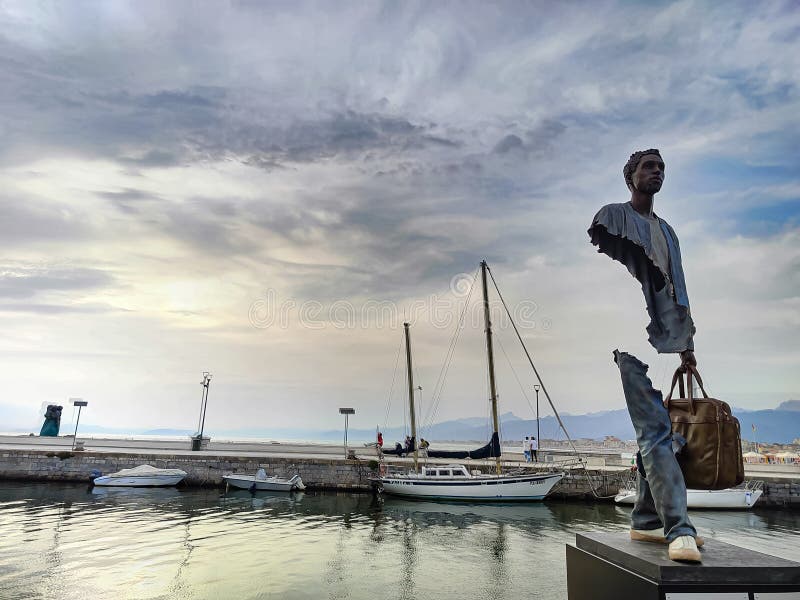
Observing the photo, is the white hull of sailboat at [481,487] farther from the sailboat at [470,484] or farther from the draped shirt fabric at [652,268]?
the draped shirt fabric at [652,268]

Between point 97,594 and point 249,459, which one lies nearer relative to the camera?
point 97,594

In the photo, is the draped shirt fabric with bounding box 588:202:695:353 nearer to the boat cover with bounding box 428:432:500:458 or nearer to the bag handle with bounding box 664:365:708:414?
the bag handle with bounding box 664:365:708:414

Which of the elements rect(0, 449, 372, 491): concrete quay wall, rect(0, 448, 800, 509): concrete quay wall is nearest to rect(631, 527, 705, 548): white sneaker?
rect(0, 448, 800, 509): concrete quay wall

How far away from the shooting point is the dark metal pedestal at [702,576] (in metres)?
3.04

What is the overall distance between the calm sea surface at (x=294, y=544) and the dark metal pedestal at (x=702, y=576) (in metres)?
7.71

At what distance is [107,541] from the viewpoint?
584 inches

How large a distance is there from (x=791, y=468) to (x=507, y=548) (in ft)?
94.5

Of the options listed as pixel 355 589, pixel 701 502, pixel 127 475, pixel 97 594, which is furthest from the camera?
pixel 127 475

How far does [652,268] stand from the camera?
4.38 m

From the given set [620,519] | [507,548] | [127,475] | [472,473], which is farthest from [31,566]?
[472,473]

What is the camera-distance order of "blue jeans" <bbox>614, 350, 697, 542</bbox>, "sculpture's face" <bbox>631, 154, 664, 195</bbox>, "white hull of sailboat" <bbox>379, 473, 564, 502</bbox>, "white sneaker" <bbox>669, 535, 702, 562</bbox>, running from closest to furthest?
1. "white sneaker" <bbox>669, 535, 702, 562</bbox>
2. "blue jeans" <bbox>614, 350, 697, 542</bbox>
3. "sculpture's face" <bbox>631, 154, 664, 195</bbox>
4. "white hull of sailboat" <bbox>379, 473, 564, 502</bbox>

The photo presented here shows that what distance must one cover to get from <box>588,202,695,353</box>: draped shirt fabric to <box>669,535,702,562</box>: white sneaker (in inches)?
61.1

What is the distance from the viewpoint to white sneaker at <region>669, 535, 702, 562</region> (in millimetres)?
3176

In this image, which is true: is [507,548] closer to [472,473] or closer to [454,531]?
[454,531]
